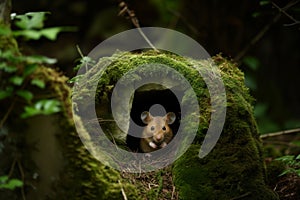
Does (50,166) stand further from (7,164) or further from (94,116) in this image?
(94,116)

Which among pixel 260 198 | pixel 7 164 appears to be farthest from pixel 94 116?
pixel 260 198

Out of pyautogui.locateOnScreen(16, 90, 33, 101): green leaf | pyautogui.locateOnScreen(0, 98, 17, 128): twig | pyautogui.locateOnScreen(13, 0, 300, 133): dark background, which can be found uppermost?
pyautogui.locateOnScreen(13, 0, 300, 133): dark background

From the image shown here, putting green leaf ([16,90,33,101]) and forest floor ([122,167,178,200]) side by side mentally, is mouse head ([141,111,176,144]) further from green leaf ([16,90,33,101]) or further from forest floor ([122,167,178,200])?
green leaf ([16,90,33,101])

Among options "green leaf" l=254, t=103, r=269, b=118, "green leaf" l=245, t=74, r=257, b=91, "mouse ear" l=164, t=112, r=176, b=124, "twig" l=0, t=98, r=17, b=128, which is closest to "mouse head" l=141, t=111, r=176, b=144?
"mouse ear" l=164, t=112, r=176, b=124

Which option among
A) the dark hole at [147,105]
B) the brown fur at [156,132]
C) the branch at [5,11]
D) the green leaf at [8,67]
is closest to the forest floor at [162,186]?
the dark hole at [147,105]

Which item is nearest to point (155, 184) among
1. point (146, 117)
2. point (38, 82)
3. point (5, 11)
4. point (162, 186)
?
point (162, 186)

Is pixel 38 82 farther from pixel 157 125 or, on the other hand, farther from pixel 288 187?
pixel 157 125

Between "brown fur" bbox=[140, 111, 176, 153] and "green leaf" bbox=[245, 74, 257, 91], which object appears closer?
"brown fur" bbox=[140, 111, 176, 153]
